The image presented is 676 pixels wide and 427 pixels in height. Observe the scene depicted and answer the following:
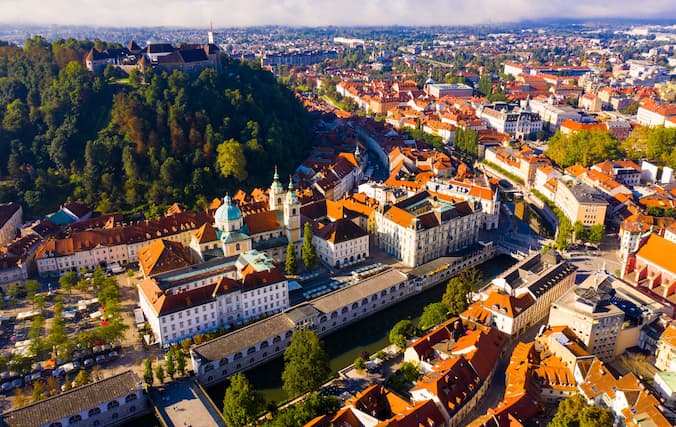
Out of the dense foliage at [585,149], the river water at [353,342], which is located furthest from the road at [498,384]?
the dense foliage at [585,149]

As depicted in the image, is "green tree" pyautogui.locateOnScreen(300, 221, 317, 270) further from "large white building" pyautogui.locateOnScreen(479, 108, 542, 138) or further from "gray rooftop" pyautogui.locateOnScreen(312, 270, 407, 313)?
"large white building" pyautogui.locateOnScreen(479, 108, 542, 138)

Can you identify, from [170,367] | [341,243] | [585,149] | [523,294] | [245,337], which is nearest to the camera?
[170,367]

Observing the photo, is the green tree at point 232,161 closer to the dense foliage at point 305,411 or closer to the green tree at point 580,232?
the green tree at point 580,232

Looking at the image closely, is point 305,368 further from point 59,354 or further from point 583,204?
point 583,204

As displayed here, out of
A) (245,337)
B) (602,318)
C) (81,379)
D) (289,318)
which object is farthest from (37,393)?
(602,318)

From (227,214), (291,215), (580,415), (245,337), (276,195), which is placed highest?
(276,195)

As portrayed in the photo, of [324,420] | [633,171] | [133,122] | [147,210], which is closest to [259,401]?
[324,420]
